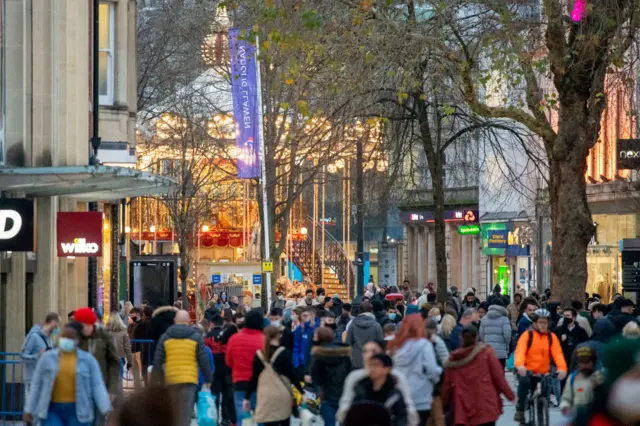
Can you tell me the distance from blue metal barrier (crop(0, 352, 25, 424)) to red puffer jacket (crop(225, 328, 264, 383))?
13.9 ft

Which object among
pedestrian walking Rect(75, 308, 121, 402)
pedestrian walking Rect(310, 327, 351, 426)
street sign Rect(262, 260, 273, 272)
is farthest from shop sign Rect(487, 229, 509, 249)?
pedestrian walking Rect(310, 327, 351, 426)

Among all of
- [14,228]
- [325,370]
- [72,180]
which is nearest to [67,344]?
[325,370]

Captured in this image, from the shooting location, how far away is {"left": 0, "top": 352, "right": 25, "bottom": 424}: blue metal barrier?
19.9 m

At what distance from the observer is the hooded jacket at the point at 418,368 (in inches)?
575

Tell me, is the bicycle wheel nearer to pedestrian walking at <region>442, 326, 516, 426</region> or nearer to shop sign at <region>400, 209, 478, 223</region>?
pedestrian walking at <region>442, 326, 516, 426</region>

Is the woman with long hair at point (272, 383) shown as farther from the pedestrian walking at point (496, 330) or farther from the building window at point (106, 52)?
the building window at point (106, 52)

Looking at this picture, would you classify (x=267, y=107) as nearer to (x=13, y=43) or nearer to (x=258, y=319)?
(x=13, y=43)

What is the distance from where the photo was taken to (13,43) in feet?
74.9

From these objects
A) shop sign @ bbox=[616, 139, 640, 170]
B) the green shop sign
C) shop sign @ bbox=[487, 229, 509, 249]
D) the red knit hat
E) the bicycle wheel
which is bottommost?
the bicycle wheel

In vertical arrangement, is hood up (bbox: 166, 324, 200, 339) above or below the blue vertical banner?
below

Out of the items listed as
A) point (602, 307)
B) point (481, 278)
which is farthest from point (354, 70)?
point (481, 278)

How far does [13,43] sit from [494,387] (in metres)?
11.3

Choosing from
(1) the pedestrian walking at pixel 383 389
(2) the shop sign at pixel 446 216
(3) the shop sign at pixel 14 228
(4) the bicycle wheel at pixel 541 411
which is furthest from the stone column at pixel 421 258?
(1) the pedestrian walking at pixel 383 389

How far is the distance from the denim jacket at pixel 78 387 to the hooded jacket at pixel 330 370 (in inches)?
104
